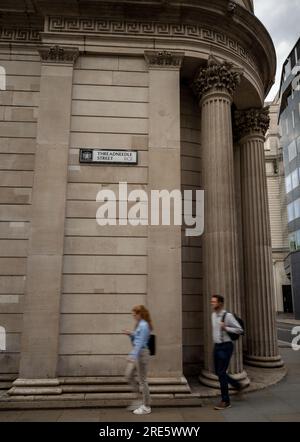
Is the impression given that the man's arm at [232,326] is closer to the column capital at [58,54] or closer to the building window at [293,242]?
the column capital at [58,54]

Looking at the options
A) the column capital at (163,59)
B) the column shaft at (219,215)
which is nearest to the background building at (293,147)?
the column shaft at (219,215)

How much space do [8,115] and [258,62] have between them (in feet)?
26.6

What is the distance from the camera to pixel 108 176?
8859mm

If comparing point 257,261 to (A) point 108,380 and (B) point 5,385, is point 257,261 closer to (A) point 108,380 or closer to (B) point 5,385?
(A) point 108,380

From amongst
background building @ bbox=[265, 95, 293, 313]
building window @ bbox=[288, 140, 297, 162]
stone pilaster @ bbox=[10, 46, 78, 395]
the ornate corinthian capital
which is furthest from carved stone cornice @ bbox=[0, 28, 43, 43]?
background building @ bbox=[265, 95, 293, 313]

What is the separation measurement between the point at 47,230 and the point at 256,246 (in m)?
6.81

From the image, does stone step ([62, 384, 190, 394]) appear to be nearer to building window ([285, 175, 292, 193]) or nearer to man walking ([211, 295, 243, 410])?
man walking ([211, 295, 243, 410])

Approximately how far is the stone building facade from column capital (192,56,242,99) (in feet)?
0.12

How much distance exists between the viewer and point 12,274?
868cm

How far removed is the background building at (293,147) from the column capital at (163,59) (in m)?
27.7

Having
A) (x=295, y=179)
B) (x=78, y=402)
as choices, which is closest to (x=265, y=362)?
(x=78, y=402)
